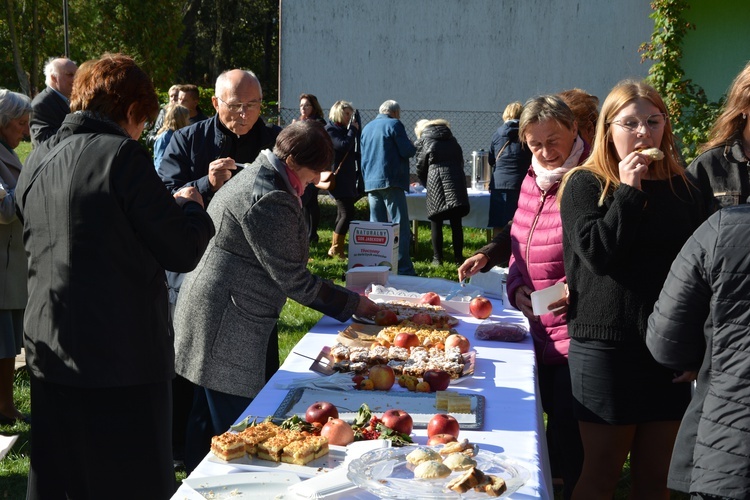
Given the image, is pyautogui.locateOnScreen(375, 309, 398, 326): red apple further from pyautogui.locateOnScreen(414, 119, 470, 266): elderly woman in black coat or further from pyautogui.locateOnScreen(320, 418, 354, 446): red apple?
pyautogui.locateOnScreen(414, 119, 470, 266): elderly woman in black coat

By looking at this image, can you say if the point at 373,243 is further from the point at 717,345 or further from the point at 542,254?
the point at 717,345

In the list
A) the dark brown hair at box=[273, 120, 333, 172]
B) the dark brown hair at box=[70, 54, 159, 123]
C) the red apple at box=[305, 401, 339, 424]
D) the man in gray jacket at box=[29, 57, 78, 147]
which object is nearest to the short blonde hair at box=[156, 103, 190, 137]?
the man in gray jacket at box=[29, 57, 78, 147]

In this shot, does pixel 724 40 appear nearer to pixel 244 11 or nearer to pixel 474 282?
Answer: pixel 474 282

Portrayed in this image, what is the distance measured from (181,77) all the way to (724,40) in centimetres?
2411

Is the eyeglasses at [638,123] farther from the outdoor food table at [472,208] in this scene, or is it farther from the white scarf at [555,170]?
the outdoor food table at [472,208]

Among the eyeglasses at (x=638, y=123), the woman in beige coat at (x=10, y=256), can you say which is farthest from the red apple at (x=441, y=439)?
the woman in beige coat at (x=10, y=256)

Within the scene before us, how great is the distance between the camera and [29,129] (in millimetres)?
4586

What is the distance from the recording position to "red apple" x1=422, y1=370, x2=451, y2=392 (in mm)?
2730

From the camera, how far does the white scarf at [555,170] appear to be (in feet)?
10.5

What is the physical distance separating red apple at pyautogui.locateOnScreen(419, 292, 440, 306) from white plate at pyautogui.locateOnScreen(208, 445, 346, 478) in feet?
5.95

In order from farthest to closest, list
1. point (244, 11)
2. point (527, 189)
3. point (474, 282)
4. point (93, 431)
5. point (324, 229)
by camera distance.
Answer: point (244, 11), point (324, 229), point (474, 282), point (527, 189), point (93, 431)

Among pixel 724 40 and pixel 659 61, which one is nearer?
pixel 659 61

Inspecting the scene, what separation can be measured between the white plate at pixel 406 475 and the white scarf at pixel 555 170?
1396 mm

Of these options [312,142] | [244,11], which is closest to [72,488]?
[312,142]
